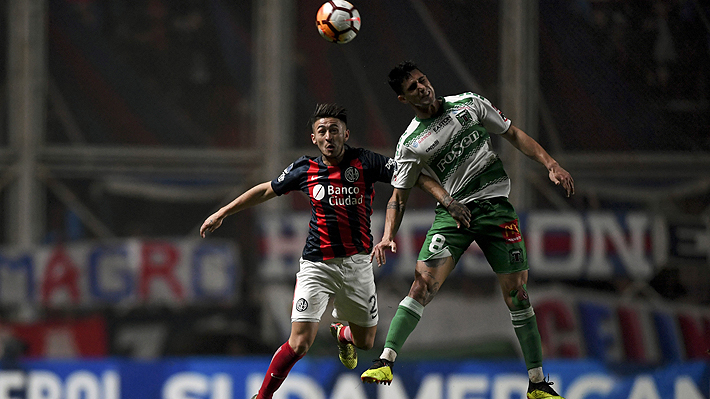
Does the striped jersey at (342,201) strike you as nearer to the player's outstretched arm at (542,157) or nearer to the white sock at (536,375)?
the player's outstretched arm at (542,157)

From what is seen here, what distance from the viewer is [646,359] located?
30.0 ft

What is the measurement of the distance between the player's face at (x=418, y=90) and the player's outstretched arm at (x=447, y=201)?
0.48 metres

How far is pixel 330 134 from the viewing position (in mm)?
5473

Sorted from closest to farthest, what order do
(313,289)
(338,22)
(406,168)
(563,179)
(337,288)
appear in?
(563,179) → (406,168) → (313,289) → (337,288) → (338,22)

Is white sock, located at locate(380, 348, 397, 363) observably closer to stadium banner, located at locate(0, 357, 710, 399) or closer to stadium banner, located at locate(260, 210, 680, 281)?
stadium banner, located at locate(0, 357, 710, 399)

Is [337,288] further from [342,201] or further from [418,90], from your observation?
[418,90]

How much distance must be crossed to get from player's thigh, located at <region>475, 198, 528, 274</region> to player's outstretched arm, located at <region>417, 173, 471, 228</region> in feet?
0.37

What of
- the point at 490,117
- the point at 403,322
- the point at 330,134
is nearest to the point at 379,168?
the point at 330,134

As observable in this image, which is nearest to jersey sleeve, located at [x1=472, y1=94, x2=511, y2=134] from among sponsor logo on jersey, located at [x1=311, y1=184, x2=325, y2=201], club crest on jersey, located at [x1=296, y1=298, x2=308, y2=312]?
sponsor logo on jersey, located at [x1=311, y1=184, x2=325, y2=201]

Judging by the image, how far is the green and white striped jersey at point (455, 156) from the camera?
17.5 ft

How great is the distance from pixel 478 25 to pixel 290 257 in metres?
3.35

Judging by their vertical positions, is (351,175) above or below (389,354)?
above

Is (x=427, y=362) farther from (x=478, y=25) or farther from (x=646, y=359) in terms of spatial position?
(x=478, y=25)

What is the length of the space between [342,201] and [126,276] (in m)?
4.63
